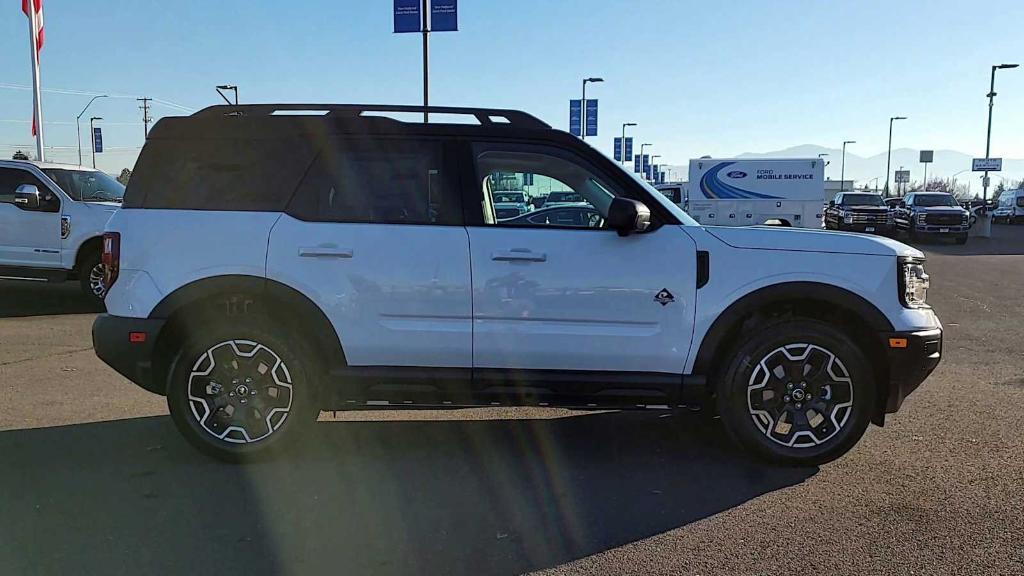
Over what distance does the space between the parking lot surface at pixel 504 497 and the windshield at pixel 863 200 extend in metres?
25.9

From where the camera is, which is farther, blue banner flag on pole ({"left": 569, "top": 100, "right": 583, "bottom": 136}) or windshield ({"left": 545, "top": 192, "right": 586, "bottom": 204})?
blue banner flag on pole ({"left": 569, "top": 100, "right": 583, "bottom": 136})

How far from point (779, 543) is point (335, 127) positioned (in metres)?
3.33

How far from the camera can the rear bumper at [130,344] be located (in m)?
4.57

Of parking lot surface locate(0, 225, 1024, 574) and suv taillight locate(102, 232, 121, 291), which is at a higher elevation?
suv taillight locate(102, 232, 121, 291)

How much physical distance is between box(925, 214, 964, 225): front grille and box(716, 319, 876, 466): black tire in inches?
1026

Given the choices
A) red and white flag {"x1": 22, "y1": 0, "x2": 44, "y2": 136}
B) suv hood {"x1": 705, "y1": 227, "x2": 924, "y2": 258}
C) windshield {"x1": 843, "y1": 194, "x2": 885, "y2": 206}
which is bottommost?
suv hood {"x1": 705, "y1": 227, "x2": 924, "y2": 258}

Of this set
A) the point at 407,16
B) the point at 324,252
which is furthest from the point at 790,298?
the point at 407,16

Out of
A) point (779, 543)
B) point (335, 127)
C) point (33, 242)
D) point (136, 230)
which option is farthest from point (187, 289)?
point (33, 242)

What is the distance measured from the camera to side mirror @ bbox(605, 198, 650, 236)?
14.0 ft

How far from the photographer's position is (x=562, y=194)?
4773 millimetres

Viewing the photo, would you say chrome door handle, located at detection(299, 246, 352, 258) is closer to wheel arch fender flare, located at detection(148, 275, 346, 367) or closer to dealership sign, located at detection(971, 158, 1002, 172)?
wheel arch fender flare, located at detection(148, 275, 346, 367)

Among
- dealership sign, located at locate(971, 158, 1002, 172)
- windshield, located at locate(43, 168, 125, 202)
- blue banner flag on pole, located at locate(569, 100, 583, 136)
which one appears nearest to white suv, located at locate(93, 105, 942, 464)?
windshield, located at locate(43, 168, 125, 202)

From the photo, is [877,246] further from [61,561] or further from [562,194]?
[61,561]

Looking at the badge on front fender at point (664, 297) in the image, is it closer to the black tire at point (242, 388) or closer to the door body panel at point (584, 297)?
the door body panel at point (584, 297)
